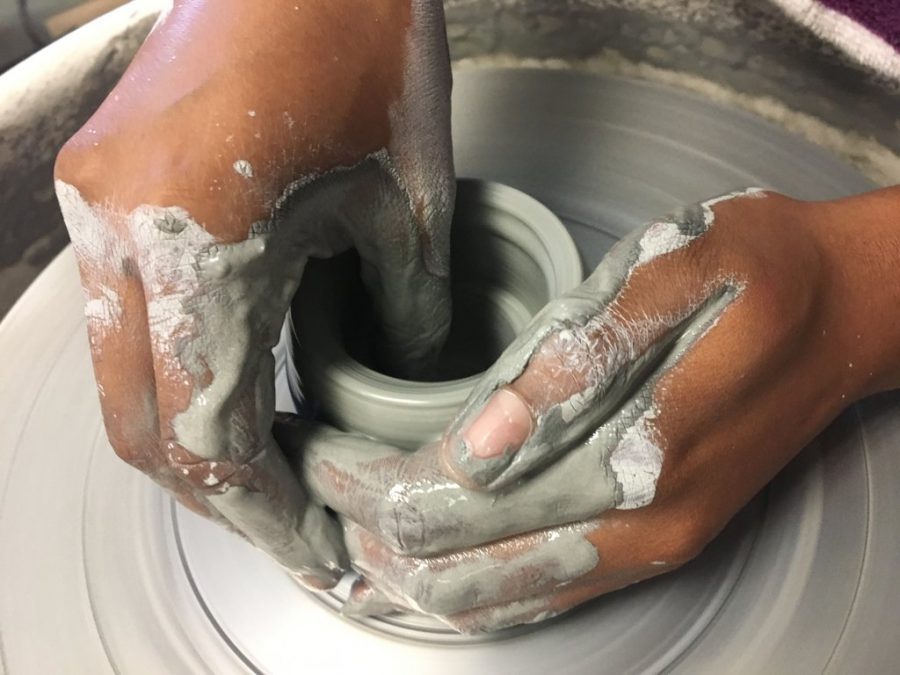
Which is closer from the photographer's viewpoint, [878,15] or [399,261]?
[399,261]

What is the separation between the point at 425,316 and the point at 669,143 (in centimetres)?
59

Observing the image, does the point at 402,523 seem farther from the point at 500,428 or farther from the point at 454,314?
the point at 454,314

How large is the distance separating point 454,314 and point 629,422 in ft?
1.62

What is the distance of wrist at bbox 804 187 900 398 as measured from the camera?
90 centimetres

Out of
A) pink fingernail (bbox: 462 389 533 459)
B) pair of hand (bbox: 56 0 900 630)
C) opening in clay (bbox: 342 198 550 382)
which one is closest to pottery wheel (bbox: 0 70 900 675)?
pair of hand (bbox: 56 0 900 630)

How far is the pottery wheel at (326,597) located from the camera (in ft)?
3.11

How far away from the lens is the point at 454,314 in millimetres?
1222

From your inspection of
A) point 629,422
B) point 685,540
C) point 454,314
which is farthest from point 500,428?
point 454,314

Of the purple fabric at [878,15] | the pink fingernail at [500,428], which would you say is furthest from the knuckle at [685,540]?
the purple fabric at [878,15]

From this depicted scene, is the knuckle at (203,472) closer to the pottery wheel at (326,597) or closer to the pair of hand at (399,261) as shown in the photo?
the pair of hand at (399,261)

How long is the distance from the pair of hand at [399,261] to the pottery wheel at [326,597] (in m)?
0.10

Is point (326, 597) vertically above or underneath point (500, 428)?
underneath

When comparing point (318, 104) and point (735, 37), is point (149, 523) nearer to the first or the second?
point (318, 104)

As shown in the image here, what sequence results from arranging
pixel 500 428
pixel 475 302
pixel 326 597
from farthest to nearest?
pixel 475 302 → pixel 326 597 → pixel 500 428
